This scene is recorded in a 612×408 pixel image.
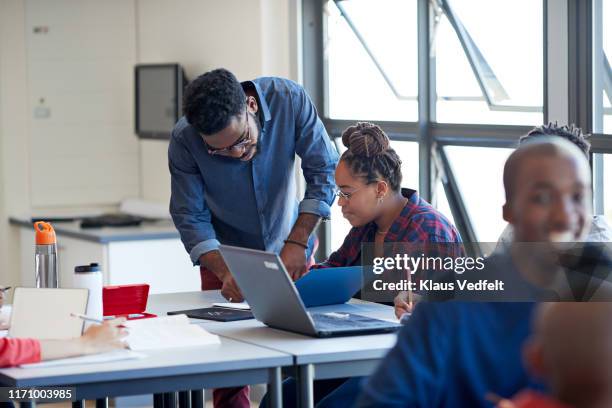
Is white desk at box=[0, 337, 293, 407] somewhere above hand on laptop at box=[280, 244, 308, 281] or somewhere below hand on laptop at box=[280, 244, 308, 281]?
below

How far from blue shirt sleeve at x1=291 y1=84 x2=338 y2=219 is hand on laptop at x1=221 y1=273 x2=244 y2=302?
443 mm

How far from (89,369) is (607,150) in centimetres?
208

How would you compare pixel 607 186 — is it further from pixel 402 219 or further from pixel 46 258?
pixel 46 258

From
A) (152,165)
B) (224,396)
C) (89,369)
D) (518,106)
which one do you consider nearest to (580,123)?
(518,106)

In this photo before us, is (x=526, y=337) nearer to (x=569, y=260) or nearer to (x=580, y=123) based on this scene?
(x=569, y=260)

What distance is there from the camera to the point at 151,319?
2689 millimetres

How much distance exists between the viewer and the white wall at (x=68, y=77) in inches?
222

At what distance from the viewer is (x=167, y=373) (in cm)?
223

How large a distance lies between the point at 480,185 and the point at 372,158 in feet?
5.03

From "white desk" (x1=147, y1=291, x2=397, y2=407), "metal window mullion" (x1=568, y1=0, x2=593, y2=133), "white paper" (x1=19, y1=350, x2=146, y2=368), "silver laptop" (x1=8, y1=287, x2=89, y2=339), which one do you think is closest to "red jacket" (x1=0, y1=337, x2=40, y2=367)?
"white paper" (x1=19, y1=350, x2=146, y2=368)

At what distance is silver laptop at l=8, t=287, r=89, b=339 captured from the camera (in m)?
2.45

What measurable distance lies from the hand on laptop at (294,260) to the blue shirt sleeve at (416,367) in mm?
1646

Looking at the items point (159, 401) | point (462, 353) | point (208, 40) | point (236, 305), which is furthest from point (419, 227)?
point (208, 40)

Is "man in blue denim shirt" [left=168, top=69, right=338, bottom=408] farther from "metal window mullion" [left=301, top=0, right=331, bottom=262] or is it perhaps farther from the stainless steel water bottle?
"metal window mullion" [left=301, top=0, right=331, bottom=262]
